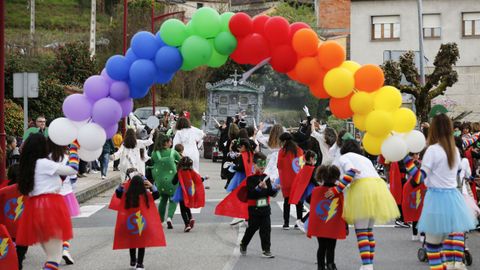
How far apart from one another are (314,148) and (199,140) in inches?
90.6

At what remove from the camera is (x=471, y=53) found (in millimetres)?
45688

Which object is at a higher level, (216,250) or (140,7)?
(140,7)

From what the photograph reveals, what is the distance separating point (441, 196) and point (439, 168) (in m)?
0.30

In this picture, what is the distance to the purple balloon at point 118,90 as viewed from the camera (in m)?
10.1

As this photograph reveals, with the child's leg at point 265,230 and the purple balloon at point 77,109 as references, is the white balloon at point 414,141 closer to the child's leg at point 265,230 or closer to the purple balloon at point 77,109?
the child's leg at point 265,230

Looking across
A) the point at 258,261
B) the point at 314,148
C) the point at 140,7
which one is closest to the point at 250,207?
the point at 258,261

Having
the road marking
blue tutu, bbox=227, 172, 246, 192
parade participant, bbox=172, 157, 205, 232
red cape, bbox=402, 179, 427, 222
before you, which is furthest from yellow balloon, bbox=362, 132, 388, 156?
the road marking

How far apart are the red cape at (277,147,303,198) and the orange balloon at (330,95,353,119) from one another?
3.71 metres

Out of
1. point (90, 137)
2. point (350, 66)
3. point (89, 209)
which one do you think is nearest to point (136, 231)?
point (90, 137)

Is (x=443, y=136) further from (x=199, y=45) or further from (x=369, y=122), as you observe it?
(x=199, y=45)

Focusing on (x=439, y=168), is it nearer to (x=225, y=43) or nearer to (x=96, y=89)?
(x=225, y=43)

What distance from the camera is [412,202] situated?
11.8 meters

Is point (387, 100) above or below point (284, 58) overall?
below

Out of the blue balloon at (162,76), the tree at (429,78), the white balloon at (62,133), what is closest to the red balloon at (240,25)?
the blue balloon at (162,76)
